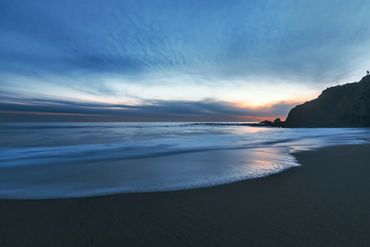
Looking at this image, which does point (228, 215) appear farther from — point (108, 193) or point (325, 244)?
point (108, 193)

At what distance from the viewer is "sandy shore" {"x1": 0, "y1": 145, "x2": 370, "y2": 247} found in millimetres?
3248

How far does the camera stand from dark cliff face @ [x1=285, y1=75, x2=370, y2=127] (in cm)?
6581

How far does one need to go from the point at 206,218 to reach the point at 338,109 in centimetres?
9051

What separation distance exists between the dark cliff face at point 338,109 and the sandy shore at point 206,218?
7274cm

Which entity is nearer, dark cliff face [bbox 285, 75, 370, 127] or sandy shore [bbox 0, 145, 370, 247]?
sandy shore [bbox 0, 145, 370, 247]

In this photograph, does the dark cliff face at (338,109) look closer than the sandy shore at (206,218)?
No

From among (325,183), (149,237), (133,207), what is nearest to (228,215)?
(149,237)

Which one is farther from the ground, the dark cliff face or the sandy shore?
the dark cliff face

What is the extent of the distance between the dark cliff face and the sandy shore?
7274cm

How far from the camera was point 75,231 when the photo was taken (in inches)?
140

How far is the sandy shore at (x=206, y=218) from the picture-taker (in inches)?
128

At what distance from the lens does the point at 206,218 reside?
3.94 meters

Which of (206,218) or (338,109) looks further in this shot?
(338,109)

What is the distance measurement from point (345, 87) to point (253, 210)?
10234 cm
